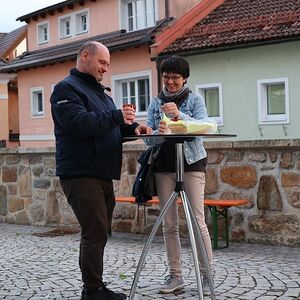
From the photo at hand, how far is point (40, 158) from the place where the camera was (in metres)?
10.3

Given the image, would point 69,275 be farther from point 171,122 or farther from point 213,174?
point 213,174

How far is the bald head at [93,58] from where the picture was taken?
456cm

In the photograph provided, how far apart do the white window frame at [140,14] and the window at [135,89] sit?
200 centimetres

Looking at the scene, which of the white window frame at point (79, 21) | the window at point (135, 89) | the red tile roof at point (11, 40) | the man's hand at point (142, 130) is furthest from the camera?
the red tile roof at point (11, 40)

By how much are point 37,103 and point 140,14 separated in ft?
24.9

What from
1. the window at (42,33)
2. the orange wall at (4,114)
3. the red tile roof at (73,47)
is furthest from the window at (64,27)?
the orange wall at (4,114)

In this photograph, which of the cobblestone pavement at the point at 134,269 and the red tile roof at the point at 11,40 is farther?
the red tile roof at the point at 11,40

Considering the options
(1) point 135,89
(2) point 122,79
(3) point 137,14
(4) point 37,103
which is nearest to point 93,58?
(1) point 135,89

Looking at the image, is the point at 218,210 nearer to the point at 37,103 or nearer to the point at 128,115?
the point at 128,115

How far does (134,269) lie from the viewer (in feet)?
20.6

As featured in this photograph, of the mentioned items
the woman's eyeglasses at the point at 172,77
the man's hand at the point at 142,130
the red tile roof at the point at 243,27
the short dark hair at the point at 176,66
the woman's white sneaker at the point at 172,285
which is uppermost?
the red tile roof at the point at 243,27

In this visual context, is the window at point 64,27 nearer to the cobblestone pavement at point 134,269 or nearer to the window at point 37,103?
the window at point 37,103

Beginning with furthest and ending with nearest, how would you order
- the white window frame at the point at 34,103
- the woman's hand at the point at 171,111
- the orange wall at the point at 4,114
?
the orange wall at the point at 4,114 < the white window frame at the point at 34,103 < the woman's hand at the point at 171,111

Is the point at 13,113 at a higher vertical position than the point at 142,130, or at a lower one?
higher
